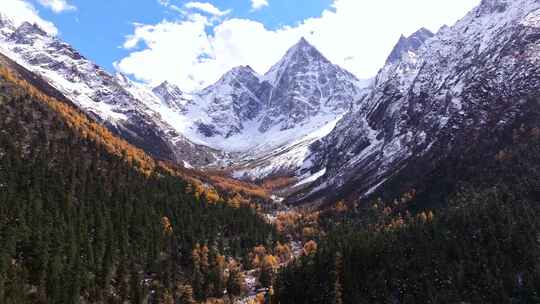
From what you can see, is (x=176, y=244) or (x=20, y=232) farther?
(x=176, y=244)

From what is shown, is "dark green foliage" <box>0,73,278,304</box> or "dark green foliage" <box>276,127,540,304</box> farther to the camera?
"dark green foliage" <box>276,127,540,304</box>

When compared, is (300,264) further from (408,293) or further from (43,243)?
(43,243)

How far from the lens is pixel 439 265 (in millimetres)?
167250

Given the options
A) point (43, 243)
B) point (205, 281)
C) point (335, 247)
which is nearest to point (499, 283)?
point (335, 247)

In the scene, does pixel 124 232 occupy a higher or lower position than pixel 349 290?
higher

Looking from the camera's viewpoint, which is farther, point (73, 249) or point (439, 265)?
point (439, 265)

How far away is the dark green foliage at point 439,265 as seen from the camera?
506ft

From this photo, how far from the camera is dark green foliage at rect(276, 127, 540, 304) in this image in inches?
6073

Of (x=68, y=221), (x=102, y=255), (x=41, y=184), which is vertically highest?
(x=41, y=184)

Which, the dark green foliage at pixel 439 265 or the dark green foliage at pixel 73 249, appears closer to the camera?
the dark green foliage at pixel 73 249

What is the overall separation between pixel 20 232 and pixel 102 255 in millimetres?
25656

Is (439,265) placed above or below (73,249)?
below

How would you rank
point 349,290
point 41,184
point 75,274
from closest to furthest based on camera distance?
1. point 75,274
2. point 349,290
3. point 41,184

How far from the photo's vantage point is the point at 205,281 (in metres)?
181
